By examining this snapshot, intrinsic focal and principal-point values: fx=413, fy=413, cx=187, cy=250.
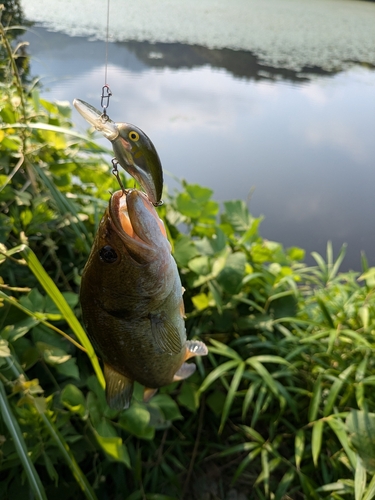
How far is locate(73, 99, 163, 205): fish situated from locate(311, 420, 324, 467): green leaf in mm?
1591

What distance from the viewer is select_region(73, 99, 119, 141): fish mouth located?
0.59 metres

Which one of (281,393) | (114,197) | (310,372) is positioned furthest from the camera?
(310,372)

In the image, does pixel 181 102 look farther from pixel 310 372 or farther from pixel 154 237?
pixel 154 237

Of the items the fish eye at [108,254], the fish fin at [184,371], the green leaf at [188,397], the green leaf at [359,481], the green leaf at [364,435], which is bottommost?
the green leaf at [359,481]

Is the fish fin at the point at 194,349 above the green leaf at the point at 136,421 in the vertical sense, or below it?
above

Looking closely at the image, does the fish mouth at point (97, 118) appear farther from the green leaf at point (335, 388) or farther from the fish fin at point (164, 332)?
the green leaf at point (335, 388)

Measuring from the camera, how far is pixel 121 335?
0.83 metres

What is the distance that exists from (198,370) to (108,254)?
147 centimetres

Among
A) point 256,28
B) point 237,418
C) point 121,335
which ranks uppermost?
point 256,28

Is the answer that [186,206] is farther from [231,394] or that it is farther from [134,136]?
[134,136]

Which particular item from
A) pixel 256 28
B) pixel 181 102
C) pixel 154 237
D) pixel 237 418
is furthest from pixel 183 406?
pixel 256 28

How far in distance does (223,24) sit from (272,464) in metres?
9.44

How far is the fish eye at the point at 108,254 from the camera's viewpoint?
75cm

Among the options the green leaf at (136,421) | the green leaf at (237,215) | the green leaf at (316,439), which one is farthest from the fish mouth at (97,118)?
the green leaf at (237,215)
